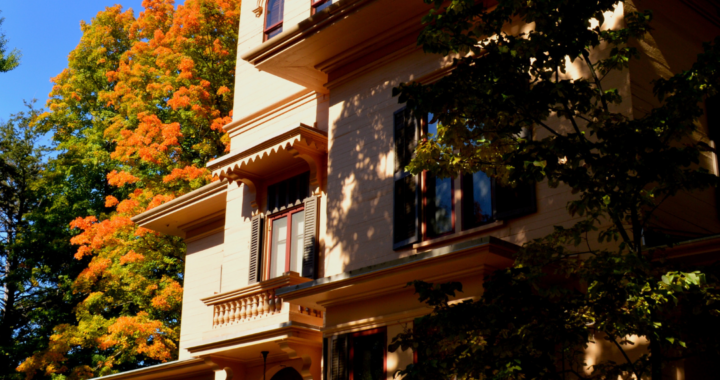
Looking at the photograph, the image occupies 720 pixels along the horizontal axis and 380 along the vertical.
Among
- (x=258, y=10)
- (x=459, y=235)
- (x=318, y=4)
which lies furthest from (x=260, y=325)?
(x=258, y=10)

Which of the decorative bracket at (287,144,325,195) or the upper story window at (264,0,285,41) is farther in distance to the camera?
the upper story window at (264,0,285,41)

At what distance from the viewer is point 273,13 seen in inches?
672

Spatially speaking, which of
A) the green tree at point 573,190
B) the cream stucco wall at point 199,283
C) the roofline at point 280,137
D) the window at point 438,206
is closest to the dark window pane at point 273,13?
the roofline at point 280,137

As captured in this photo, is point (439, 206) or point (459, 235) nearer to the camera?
point (459, 235)

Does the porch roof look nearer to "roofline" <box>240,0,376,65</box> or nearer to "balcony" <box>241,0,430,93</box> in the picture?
"balcony" <box>241,0,430,93</box>

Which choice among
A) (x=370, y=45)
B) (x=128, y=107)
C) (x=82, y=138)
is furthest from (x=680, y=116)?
(x=82, y=138)

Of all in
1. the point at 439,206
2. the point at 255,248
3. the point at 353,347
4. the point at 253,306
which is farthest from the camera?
the point at 255,248

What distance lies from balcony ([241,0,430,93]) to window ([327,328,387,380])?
15.8ft

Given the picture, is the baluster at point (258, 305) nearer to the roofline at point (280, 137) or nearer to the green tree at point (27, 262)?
the roofline at point (280, 137)

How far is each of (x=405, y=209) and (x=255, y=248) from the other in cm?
458

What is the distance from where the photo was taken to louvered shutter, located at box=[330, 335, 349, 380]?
451 inches

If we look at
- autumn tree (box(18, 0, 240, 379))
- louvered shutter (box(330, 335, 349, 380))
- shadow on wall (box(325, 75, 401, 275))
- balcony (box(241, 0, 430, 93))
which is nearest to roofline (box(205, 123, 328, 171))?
shadow on wall (box(325, 75, 401, 275))

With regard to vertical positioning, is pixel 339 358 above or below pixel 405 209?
below

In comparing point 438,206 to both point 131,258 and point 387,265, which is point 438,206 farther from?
point 131,258
